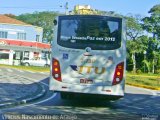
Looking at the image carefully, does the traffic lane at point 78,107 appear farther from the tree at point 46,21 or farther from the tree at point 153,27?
the tree at point 46,21

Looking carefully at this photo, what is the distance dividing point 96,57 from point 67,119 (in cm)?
368

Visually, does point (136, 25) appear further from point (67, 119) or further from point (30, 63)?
point (67, 119)

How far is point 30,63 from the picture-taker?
220 feet

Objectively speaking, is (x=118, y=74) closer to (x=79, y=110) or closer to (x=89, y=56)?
(x=89, y=56)

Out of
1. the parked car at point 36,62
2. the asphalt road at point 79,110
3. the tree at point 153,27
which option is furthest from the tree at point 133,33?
the asphalt road at point 79,110

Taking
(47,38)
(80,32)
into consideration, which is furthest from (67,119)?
(47,38)

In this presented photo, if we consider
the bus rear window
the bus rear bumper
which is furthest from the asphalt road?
the bus rear window

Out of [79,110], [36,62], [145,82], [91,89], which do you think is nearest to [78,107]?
[91,89]

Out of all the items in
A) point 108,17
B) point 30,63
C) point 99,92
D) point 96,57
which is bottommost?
point 30,63

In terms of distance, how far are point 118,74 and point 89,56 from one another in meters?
1.15

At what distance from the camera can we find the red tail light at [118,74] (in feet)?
48.3

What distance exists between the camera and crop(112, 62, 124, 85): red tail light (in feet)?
48.3

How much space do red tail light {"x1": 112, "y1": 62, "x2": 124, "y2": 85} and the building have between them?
5650 centimetres

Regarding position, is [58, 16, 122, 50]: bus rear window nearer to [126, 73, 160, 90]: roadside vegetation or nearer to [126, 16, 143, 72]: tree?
[126, 73, 160, 90]: roadside vegetation
